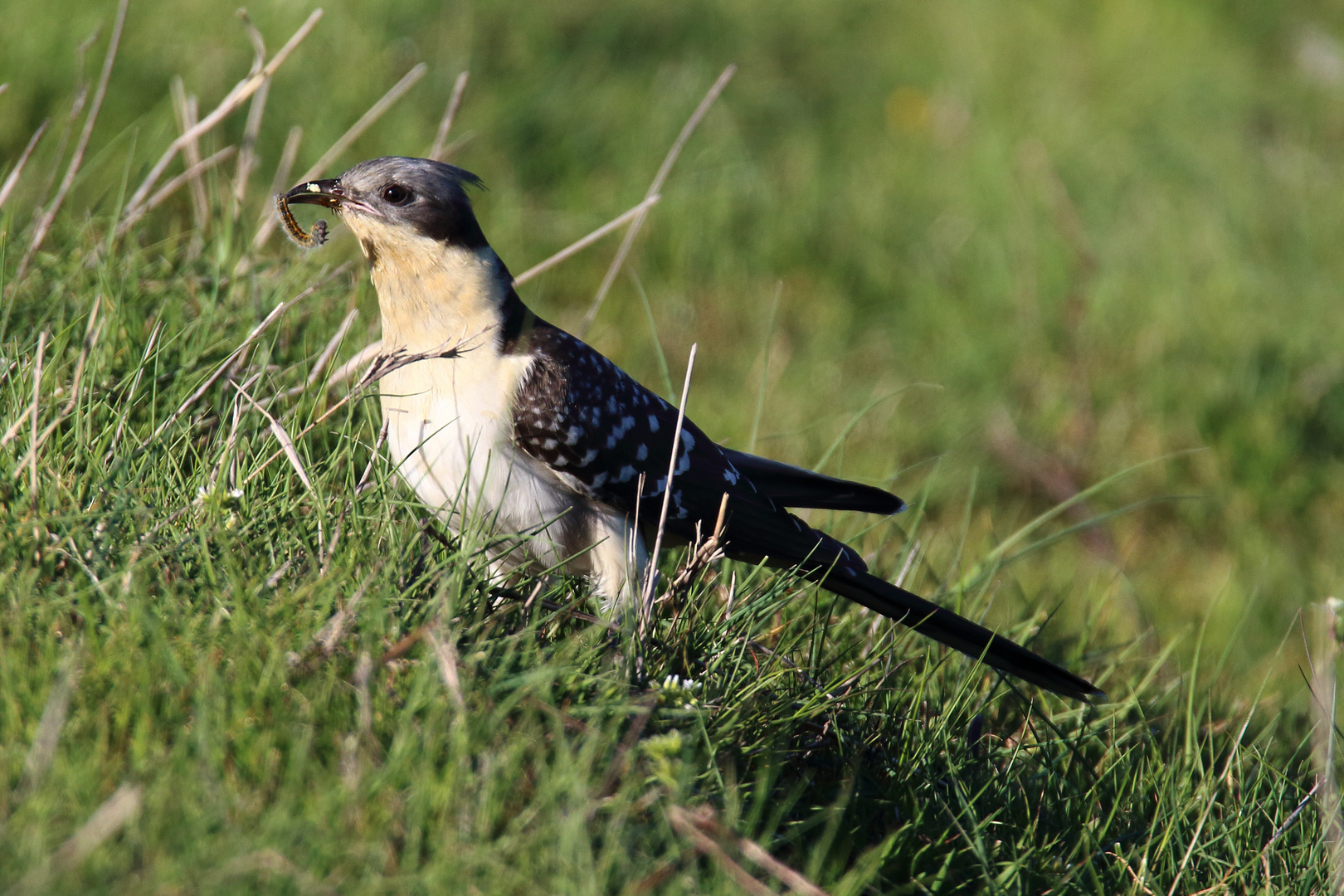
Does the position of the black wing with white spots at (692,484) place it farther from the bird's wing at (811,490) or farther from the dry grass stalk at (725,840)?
the dry grass stalk at (725,840)

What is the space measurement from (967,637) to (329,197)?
→ 2262 mm

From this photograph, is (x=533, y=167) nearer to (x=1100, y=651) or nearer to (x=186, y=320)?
(x=186, y=320)

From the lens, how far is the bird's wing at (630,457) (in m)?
3.29

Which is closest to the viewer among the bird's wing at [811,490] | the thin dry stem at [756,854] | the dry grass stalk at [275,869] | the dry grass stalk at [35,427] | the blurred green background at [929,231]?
the dry grass stalk at [275,869]

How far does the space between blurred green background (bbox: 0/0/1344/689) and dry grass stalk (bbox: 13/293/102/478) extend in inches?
60.8

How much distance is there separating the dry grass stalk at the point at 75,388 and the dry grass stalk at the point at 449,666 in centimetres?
94

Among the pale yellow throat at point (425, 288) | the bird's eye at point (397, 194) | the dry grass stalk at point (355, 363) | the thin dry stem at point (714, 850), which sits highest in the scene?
the bird's eye at point (397, 194)

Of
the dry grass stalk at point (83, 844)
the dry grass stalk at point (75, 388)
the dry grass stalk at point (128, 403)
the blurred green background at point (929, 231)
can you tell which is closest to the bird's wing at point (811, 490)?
the blurred green background at point (929, 231)

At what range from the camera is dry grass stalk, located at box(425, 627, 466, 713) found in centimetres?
206

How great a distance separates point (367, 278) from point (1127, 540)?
392 cm

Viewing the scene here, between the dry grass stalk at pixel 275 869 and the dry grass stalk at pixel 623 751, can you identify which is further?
the dry grass stalk at pixel 623 751

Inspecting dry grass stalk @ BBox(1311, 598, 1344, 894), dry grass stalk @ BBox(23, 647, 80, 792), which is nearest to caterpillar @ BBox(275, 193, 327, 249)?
dry grass stalk @ BBox(23, 647, 80, 792)

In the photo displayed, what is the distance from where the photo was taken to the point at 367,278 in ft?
13.2

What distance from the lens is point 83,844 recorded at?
5.24 feet
